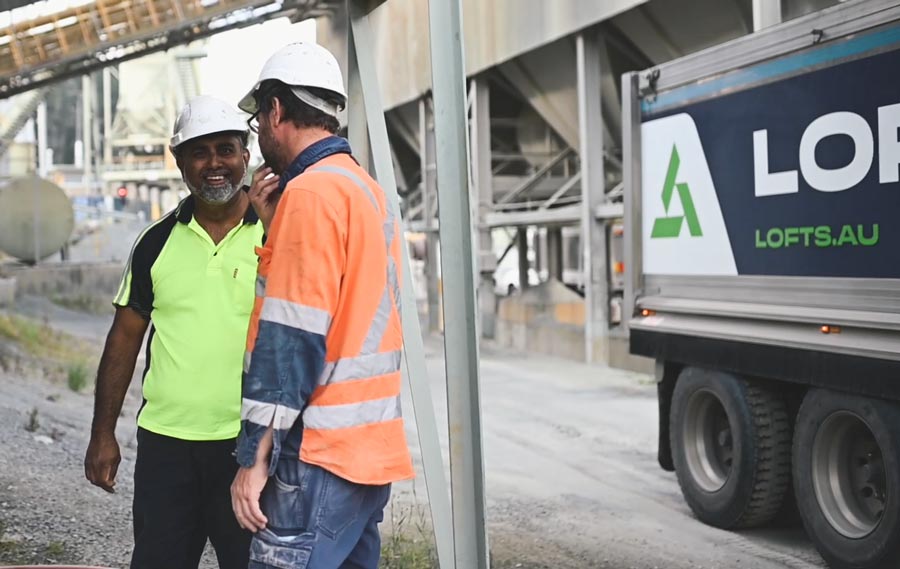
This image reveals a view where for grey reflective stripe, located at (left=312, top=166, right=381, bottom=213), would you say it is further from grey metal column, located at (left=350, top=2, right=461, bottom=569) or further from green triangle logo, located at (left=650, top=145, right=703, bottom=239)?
green triangle logo, located at (left=650, top=145, right=703, bottom=239)

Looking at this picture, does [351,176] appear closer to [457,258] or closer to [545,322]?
[457,258]

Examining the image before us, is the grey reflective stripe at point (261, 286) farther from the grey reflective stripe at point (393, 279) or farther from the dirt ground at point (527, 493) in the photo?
the dirt ground at point (527, 493)

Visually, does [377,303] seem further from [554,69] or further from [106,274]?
[106,274]

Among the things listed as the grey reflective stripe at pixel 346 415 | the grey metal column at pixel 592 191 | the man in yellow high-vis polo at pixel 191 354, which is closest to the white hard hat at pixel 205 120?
the man in yellow high-vis polo at pixel 191 354

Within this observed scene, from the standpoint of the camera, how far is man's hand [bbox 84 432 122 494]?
4.34 metres

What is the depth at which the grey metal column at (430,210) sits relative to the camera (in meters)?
26.1

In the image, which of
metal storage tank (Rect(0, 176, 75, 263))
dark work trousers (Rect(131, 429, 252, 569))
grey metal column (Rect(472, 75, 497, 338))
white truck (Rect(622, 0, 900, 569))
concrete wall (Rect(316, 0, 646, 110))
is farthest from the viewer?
metal storage tank (Rect(0, 176, 75, 263))

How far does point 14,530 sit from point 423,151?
804 inches

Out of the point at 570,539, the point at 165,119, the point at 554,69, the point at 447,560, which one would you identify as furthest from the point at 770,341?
the point at 165,119

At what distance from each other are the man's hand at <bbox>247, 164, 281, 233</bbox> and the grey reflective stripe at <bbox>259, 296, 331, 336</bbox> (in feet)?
2.15

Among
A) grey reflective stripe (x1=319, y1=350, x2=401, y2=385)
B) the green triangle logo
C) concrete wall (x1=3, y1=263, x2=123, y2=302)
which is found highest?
the green triangle logo

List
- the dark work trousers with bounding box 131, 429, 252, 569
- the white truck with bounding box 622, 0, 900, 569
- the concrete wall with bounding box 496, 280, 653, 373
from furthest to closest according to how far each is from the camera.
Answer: the concrete wall with bounding box 496, 280, 653, 373, the white truck with bounding box 622, 0, 900, 569, the dark work trousers with bounding box 131, 429, 252, 569

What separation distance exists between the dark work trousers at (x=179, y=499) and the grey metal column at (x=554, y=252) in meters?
20.9

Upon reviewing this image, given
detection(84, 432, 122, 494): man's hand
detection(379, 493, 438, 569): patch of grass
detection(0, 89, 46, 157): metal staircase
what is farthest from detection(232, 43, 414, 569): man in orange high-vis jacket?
detection(0, 89, 46, 157): metal staircase
